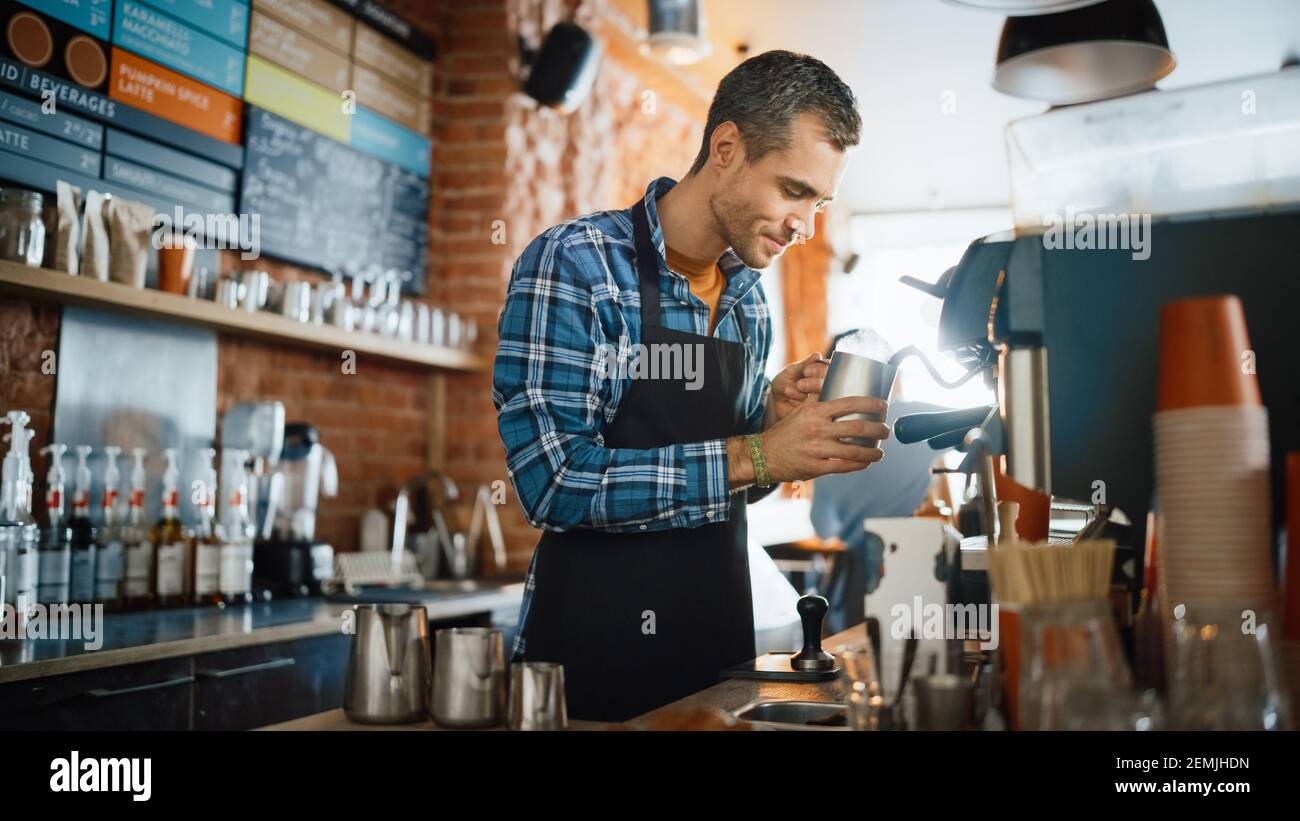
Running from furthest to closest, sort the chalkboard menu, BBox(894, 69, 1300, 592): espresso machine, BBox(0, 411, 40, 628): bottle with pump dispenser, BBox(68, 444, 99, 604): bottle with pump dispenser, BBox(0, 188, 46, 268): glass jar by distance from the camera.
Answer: the chalkboard menu
BBox(68, 444, 99, 604): bottle with pump dispenser
BBox(0, 188, 46, 268): glass jar
BBox(0, 411, 40, 628): bottle with pump dispenser
BBox(894, 69, 1300, 592): espresso machine

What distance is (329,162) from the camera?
11.1 ft

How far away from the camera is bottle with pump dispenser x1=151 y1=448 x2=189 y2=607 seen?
257 cm

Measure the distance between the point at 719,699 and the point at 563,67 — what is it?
9.70 feet

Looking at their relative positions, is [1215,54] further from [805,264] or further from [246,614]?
[246,614]

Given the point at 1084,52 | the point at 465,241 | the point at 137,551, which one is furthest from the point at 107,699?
the point at 1084,52

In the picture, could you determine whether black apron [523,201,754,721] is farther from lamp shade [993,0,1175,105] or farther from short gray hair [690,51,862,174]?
lamp shade [993,0,1175,105]

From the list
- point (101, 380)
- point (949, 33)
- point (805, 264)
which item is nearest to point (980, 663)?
point (101, 380)

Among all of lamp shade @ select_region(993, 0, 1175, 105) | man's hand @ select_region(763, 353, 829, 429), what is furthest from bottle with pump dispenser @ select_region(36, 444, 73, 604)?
lamp shade @ select_region(993, 0, 1175, 105)

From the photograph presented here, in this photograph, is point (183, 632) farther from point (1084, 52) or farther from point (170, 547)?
point (1084, 52)

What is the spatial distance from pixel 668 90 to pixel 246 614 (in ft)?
12.8

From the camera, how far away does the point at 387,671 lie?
114cm

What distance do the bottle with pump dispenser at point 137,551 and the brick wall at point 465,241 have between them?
1.75 feet

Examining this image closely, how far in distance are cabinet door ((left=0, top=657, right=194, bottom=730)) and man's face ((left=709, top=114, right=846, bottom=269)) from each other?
1.39m
